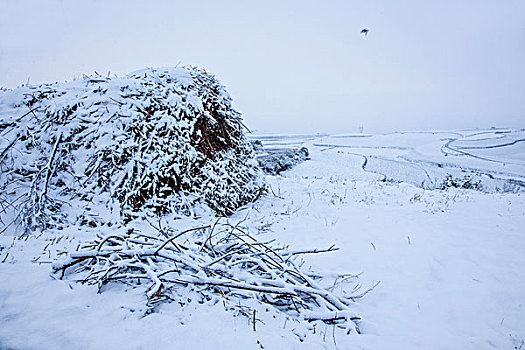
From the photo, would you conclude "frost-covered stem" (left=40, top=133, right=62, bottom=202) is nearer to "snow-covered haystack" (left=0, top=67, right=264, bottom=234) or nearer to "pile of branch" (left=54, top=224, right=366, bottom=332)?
"snow-covered haystack" (left=0, top=67, right=264, bottom=234)

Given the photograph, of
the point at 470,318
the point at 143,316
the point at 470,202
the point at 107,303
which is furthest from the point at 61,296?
the point at 470,202

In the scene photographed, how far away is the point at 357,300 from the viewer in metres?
2.52

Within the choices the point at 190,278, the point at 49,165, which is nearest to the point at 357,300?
the point at 190,278

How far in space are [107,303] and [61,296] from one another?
11.1 inches

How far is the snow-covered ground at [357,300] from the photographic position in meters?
1.45

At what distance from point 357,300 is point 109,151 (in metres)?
4.00

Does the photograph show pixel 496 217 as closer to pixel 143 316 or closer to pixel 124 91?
pixel 143 316

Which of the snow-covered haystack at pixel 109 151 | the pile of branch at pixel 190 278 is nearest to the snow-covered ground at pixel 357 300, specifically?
the pile of branch at pixel 190 278

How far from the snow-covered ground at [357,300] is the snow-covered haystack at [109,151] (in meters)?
0.63

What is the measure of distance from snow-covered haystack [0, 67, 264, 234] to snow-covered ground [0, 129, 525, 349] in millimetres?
632

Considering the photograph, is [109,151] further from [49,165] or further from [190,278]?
[190,278]

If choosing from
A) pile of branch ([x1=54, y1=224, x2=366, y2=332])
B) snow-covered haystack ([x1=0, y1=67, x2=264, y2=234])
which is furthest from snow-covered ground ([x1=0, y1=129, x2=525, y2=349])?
snow-covered haystack ([x1=0, y1=67, x2=264, y2=234])

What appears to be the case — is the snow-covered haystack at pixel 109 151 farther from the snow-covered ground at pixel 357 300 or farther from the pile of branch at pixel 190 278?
the pile of branch at pixel 190 278

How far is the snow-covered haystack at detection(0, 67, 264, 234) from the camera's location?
3766 mm
